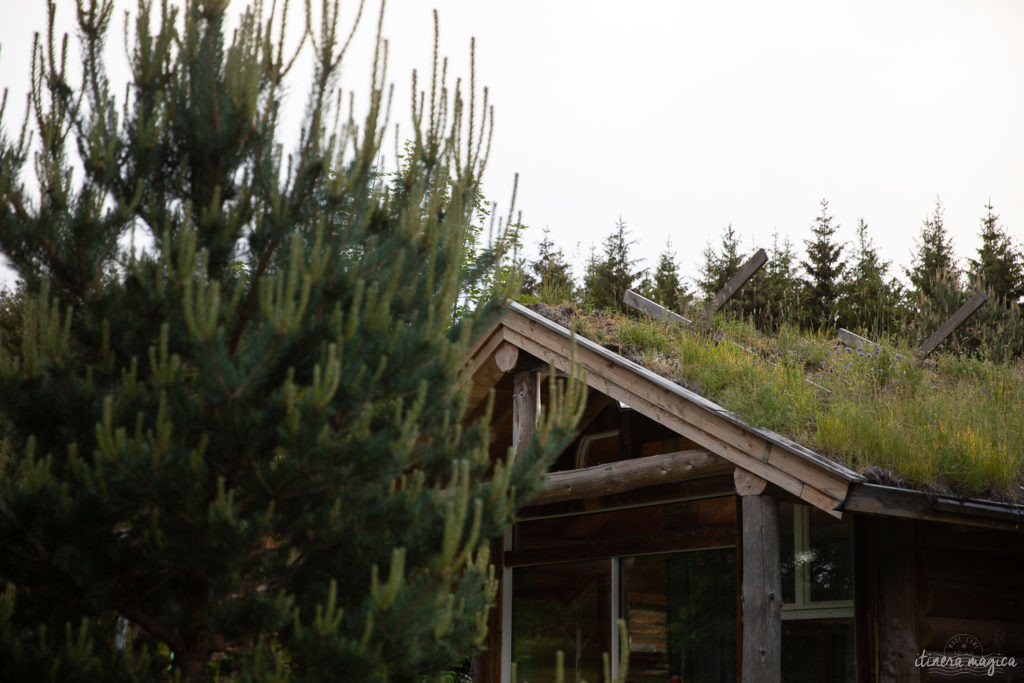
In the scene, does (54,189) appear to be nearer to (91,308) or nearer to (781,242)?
(91,308)

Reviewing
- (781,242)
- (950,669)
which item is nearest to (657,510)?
(950,669)

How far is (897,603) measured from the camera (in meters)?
7.56

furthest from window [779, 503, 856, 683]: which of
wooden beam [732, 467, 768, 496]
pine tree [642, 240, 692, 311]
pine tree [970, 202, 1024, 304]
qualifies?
pine tree [642, 240, 692, 311]

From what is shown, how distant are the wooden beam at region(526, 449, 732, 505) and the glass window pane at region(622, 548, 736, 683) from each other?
1.20 meters

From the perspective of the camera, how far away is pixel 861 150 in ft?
149

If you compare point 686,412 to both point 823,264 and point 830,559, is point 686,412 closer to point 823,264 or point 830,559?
point 830,559

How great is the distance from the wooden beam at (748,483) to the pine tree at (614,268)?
19915 millimetres

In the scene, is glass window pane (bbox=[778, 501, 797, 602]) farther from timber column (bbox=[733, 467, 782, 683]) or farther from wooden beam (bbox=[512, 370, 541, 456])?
wooden beam (bbox=[512, 370, 541, 456])

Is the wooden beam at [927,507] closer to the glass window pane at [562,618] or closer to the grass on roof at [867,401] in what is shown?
the grass on roof at [867,401]

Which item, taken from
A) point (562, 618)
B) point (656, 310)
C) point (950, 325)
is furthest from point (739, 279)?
point (562, 618)

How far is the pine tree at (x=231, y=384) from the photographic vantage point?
4.12m

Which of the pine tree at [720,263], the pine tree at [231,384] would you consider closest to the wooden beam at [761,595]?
the pine tree at [231,384]

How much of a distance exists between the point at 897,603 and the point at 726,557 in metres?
1.62

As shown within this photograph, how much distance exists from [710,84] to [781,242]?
24617 millimetres
